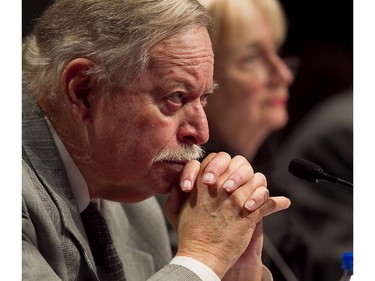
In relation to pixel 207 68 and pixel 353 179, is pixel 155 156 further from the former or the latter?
pixel 353 179

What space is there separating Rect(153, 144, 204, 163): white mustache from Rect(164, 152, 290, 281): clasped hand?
0.02 m

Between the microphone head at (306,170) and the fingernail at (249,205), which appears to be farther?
the microphone head at (306,170)

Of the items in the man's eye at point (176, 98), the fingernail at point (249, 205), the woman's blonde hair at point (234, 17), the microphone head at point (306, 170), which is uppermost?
the woman's blonde hair at point (234, 17)

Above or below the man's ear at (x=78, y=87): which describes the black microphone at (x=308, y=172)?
below

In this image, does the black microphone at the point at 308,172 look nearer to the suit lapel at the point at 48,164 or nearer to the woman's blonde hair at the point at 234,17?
the woman's blonde hair at the point at 234,17

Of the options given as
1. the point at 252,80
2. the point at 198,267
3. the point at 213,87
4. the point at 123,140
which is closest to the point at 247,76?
the point at 252,80

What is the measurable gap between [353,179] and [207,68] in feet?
1.63

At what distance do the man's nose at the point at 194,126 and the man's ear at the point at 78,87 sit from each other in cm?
20

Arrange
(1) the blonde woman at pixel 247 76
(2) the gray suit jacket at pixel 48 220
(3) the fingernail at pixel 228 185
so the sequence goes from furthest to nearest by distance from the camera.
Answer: (1) the blonde woman at pixel 247 76, (3) the fingernail at pixel 228 185, (2) the gray suit jacket at pixel 48 220

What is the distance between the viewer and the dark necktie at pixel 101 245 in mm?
1787

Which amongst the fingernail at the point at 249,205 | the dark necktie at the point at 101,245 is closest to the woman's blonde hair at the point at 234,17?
the fingernail at the point at 249,205

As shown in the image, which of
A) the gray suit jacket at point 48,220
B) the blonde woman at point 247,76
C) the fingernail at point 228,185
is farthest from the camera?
the blonde woman at point 247,76

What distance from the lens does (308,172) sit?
6.13ft
